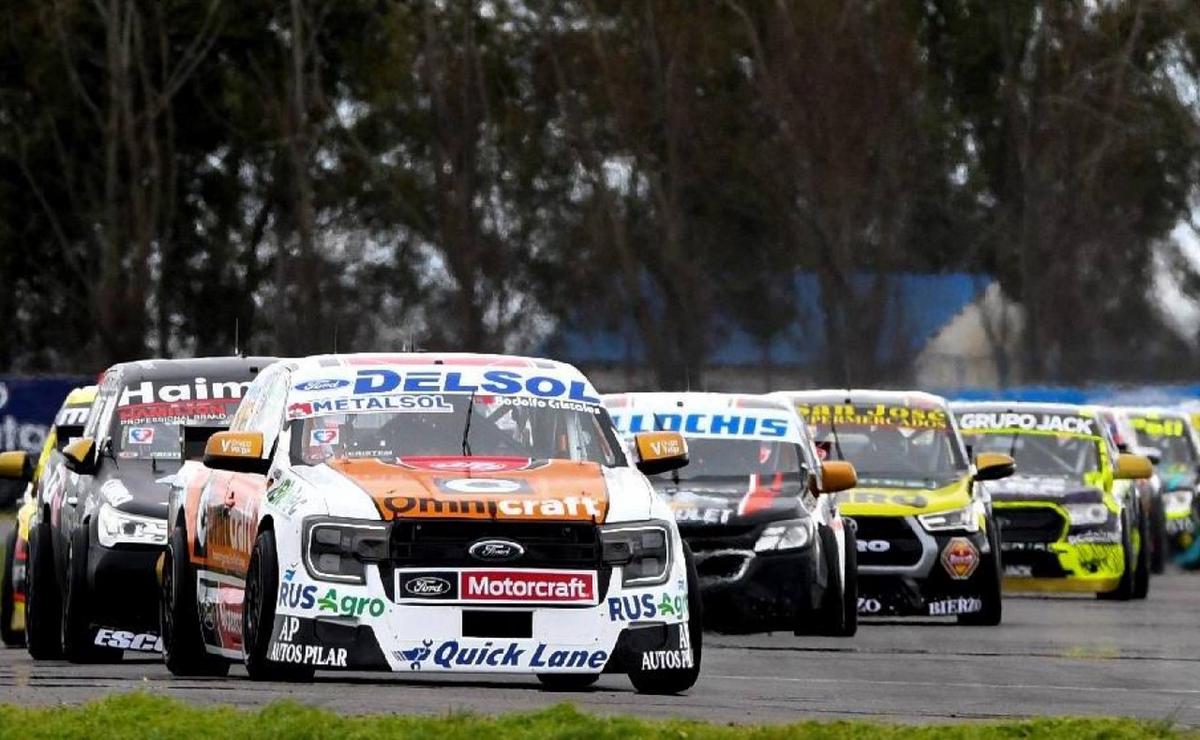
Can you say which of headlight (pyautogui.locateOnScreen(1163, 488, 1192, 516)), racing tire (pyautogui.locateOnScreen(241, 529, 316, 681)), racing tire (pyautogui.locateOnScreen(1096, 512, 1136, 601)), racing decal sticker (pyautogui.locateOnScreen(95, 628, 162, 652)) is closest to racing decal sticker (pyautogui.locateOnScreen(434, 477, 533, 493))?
racing tire (pyautogui.locateOnScreen(241, 529, 316, 681))

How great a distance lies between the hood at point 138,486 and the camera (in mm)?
16609

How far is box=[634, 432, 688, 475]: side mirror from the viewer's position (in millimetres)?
14047

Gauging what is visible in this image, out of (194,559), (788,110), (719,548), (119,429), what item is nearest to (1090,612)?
(719,548)

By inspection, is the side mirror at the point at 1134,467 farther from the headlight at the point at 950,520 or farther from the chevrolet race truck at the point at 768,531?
the chevrolet race truck at the point at 768,531

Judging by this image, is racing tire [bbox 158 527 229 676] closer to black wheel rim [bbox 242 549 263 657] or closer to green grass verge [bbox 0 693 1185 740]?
black wheel rim [bbox 242 549 263 657]

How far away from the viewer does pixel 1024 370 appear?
60.0 meters

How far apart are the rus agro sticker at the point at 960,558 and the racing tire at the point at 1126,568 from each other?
4.78m

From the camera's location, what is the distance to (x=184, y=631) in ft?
48.4

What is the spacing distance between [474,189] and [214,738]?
5005 cm

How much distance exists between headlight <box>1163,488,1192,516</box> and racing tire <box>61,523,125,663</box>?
1933cm

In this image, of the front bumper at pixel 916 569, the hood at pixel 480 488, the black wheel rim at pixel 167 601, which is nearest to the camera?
the hood at pixel 480 488

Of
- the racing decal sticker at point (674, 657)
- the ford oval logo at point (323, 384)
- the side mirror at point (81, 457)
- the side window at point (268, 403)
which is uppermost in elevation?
the ford oval logo at point (323, 384)

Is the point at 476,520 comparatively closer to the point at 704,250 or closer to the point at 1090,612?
the point at 1090,612

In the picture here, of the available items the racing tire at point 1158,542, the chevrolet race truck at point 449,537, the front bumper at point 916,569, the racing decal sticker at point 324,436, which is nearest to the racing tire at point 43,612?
the chevrolet race truck at point 449,537
